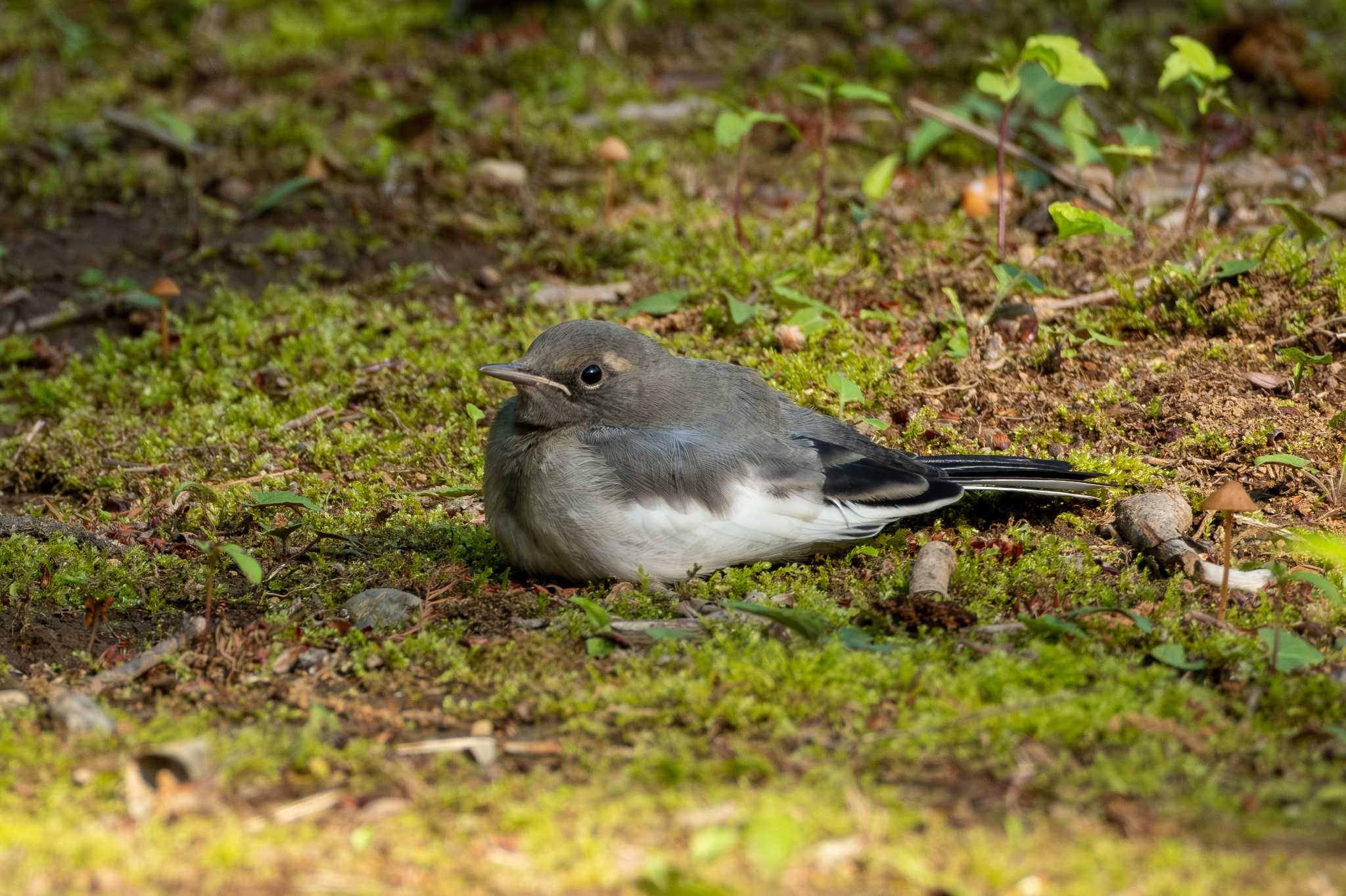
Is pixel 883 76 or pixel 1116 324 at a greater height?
pixel 883 76

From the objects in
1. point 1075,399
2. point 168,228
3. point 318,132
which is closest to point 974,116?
point 1075,399

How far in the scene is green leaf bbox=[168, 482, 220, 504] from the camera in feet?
17.5

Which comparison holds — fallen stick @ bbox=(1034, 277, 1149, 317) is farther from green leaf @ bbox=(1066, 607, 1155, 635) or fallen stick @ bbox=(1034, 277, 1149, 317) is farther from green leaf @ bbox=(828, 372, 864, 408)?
green leaf @ bbox=(1066, 607, 1155, 635)

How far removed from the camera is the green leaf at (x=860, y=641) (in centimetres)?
464

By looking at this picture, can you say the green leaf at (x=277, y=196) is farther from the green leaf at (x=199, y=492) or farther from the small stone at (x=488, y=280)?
the green leaf at (x=199, y=492)

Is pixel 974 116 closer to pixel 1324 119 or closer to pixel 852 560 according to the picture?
pixel 1324 119

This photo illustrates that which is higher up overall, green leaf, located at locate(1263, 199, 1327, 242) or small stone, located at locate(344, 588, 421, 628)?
green leaf, located at locate(1263, 199, 1327, 242)

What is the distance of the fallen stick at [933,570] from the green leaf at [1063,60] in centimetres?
272

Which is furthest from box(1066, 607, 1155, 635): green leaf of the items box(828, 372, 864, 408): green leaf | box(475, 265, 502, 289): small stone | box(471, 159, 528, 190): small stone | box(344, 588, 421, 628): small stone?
box(471, 159, 528, 190): small stone

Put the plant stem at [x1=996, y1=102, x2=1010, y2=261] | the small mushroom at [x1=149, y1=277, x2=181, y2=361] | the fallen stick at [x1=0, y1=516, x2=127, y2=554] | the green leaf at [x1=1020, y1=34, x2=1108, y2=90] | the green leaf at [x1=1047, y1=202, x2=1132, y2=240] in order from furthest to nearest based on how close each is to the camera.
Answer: the plant stem at [x1=996, y1=102, x2=1010, y2=261]
the small mushroom at [x1=149, y1=277, x2=181, y2=361]
the green leaf at [x1=1020, y1=34, x2=1108, y2=90]
the green leaf at [x1=1047, y1=202, x2=1132, y2=240]
the fallen stick at [x1=0, y1=516, x2=127, y2=554]

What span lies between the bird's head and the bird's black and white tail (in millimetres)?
1230

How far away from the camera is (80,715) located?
13.9ft

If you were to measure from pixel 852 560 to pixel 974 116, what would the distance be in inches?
203

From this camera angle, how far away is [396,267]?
865 centimetres
